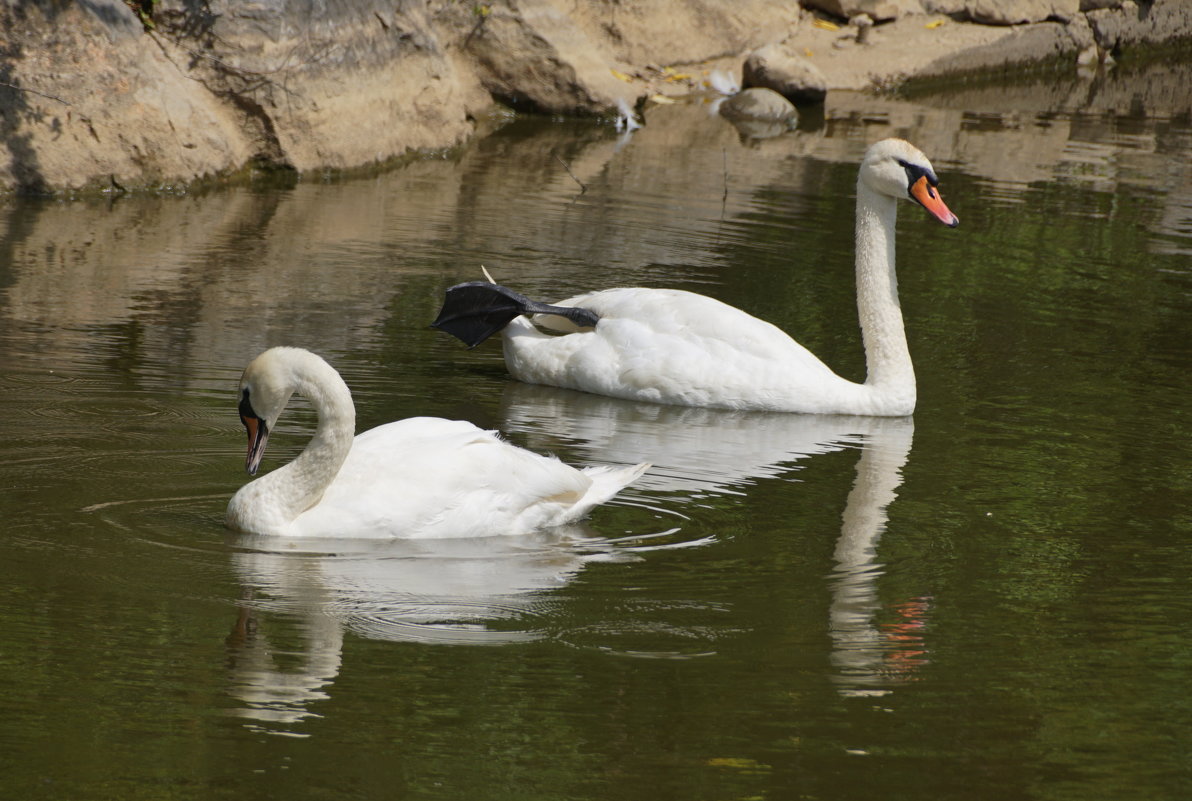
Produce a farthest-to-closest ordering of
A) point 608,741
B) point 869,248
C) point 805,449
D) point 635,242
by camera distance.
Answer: point 635,242, point 869,248, point 805,449, point 608,741

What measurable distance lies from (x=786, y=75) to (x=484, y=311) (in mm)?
12498

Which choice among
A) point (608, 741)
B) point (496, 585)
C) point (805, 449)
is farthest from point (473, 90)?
point (608, 741)

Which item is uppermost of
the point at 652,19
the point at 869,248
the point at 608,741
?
the point at 652,19

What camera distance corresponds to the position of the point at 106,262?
10.4 meters

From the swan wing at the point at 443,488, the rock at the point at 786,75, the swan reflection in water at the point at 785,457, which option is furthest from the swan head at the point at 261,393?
the rock at the point at 786,75

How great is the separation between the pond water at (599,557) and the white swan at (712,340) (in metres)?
0.14

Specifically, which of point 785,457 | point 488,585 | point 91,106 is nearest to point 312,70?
point 91,106

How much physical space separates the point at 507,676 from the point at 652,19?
17067 millimetres

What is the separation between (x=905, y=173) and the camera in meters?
8.80

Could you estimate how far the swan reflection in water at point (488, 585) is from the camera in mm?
4738

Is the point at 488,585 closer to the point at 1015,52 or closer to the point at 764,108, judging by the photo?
the point at 764,108

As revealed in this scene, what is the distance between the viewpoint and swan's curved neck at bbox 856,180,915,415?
8.31m

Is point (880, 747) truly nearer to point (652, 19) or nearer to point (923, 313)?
point (923, 313)

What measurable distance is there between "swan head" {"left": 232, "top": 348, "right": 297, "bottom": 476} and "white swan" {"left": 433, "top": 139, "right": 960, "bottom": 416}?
2.92 metres
